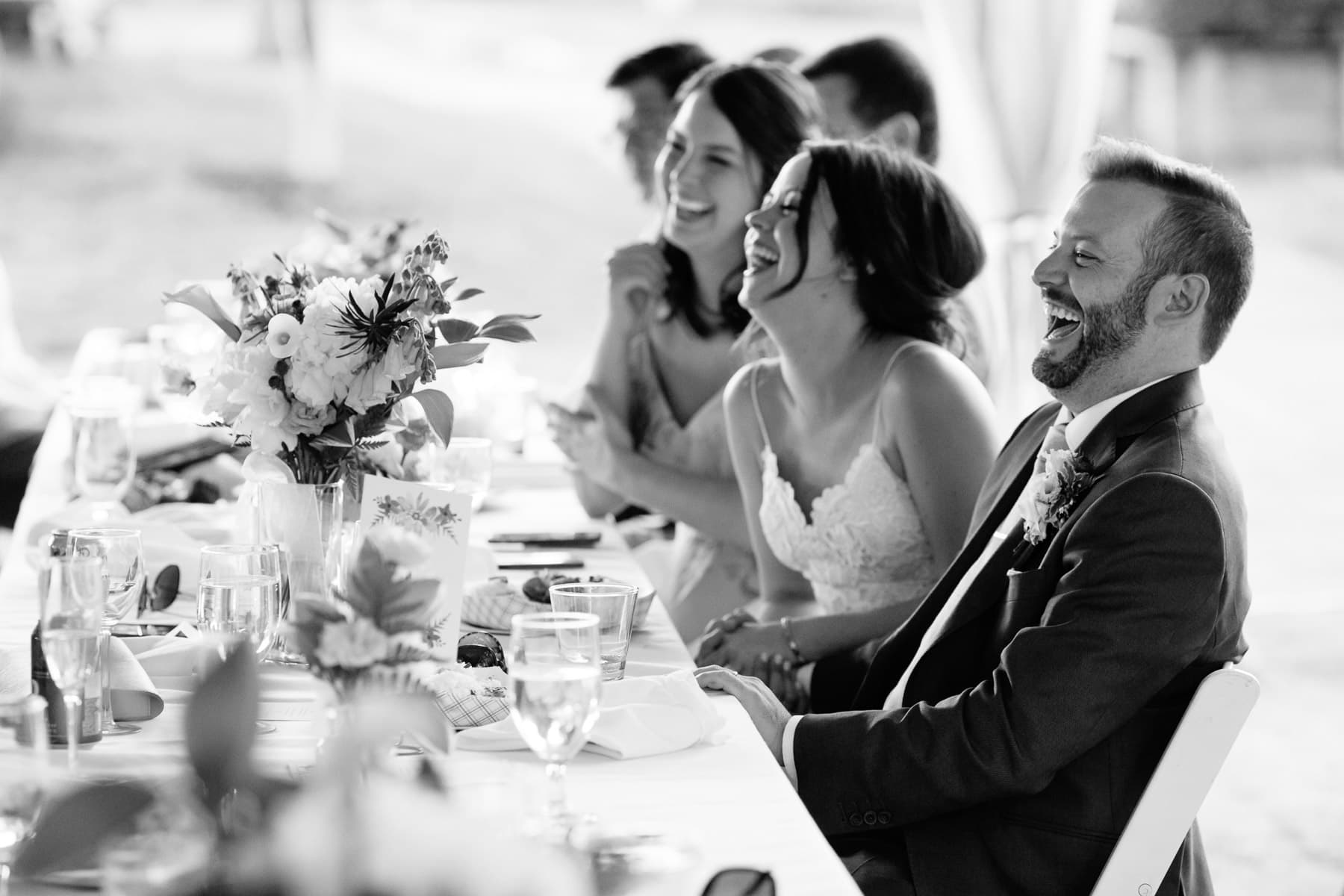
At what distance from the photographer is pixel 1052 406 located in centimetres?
207

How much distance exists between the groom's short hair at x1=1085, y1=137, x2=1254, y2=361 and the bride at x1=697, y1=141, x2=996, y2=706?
594mm

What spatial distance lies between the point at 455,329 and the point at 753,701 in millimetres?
596

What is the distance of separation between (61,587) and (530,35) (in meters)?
7.91

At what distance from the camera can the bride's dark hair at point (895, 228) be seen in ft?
8.10

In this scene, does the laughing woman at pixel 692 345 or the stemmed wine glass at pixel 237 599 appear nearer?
the stemmed wine glass at pixel 237 599

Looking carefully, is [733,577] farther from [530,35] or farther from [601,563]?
[530,35]

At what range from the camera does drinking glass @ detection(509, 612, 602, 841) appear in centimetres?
116

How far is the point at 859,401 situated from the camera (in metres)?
2.52

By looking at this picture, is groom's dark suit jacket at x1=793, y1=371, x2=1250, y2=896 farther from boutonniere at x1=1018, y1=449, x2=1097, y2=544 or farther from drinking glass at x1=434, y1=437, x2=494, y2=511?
drinking glass at x1=434, y1=437, x2=494, y2=511

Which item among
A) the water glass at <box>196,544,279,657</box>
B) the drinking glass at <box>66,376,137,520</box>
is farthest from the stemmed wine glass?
the drinking glass at <box>66,376,137,520</box>

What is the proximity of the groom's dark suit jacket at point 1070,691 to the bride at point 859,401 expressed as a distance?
1.79 feet

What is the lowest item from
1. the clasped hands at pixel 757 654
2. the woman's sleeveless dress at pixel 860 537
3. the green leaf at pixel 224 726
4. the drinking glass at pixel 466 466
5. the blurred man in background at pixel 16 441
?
the blurred man in background at pixel 16 441

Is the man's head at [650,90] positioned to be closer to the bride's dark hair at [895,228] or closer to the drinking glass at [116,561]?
the bride's dark hair at [895,228]

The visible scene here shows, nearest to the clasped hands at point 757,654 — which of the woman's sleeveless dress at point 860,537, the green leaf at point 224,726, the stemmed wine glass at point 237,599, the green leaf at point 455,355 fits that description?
the woman's sleeveless dress at point 860,537
